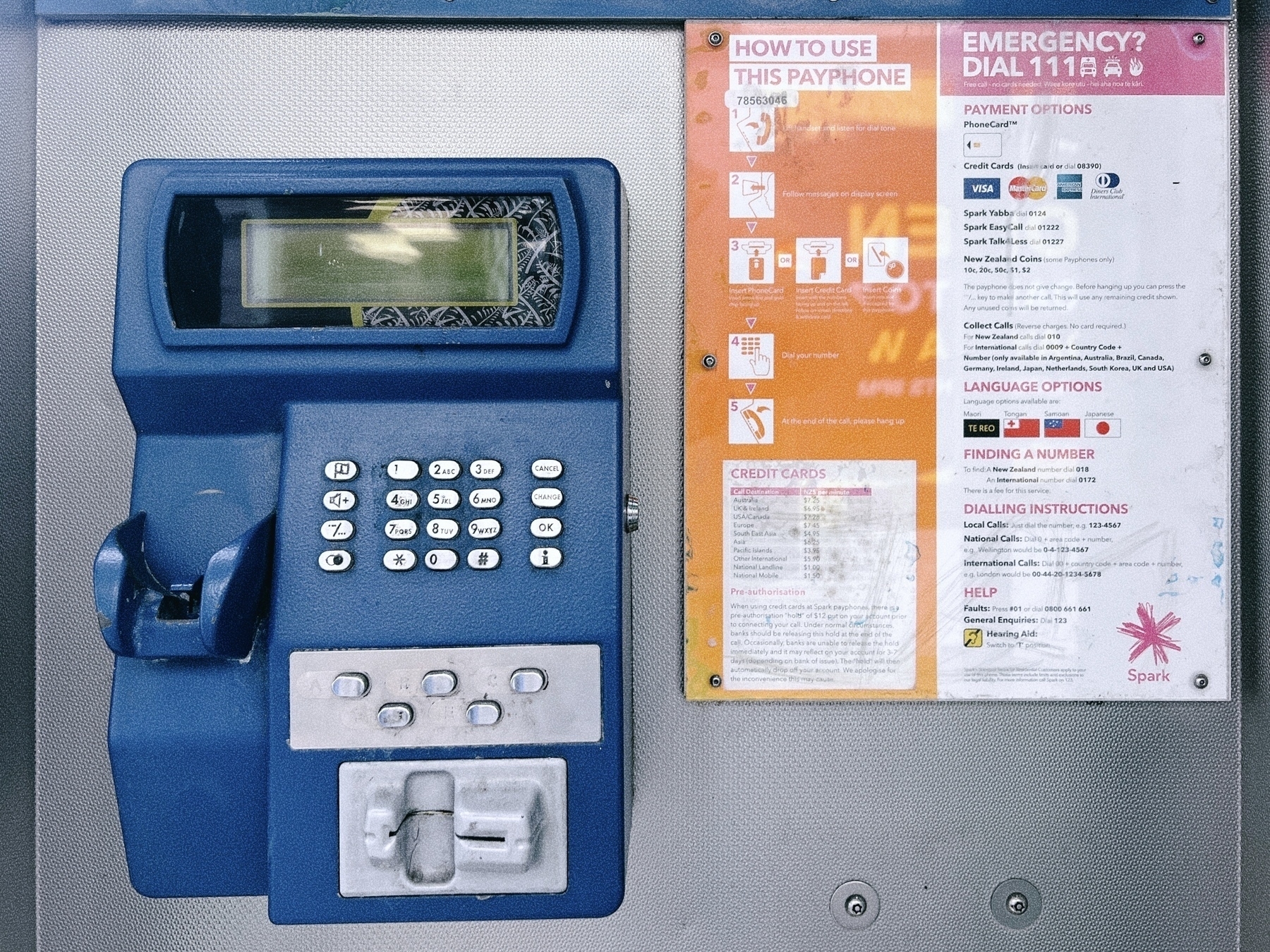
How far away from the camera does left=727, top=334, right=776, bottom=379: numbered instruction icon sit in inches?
34.5

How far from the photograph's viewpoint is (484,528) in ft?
2.21

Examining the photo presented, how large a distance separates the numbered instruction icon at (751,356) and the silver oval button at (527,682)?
37 cm

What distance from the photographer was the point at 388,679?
67 centimetres

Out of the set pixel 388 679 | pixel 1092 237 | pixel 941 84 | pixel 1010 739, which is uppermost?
pixel 941 84

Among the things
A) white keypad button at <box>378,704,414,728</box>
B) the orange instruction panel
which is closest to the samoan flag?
the orange instruction panel

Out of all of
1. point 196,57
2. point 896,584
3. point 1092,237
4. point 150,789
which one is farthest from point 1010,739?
point 196,57

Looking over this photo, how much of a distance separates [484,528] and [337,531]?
11 centimetres

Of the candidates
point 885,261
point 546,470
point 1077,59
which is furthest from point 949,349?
point 546,470

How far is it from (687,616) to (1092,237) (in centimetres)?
55

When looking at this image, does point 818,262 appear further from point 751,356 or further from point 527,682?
point 527,682

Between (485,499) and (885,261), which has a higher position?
(885,261)

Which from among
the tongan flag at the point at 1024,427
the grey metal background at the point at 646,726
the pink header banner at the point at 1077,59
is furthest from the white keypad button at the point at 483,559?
the pink header banner at the point at 1077,59

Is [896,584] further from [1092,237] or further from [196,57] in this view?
[196,57]

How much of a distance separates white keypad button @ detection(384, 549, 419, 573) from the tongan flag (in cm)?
59
